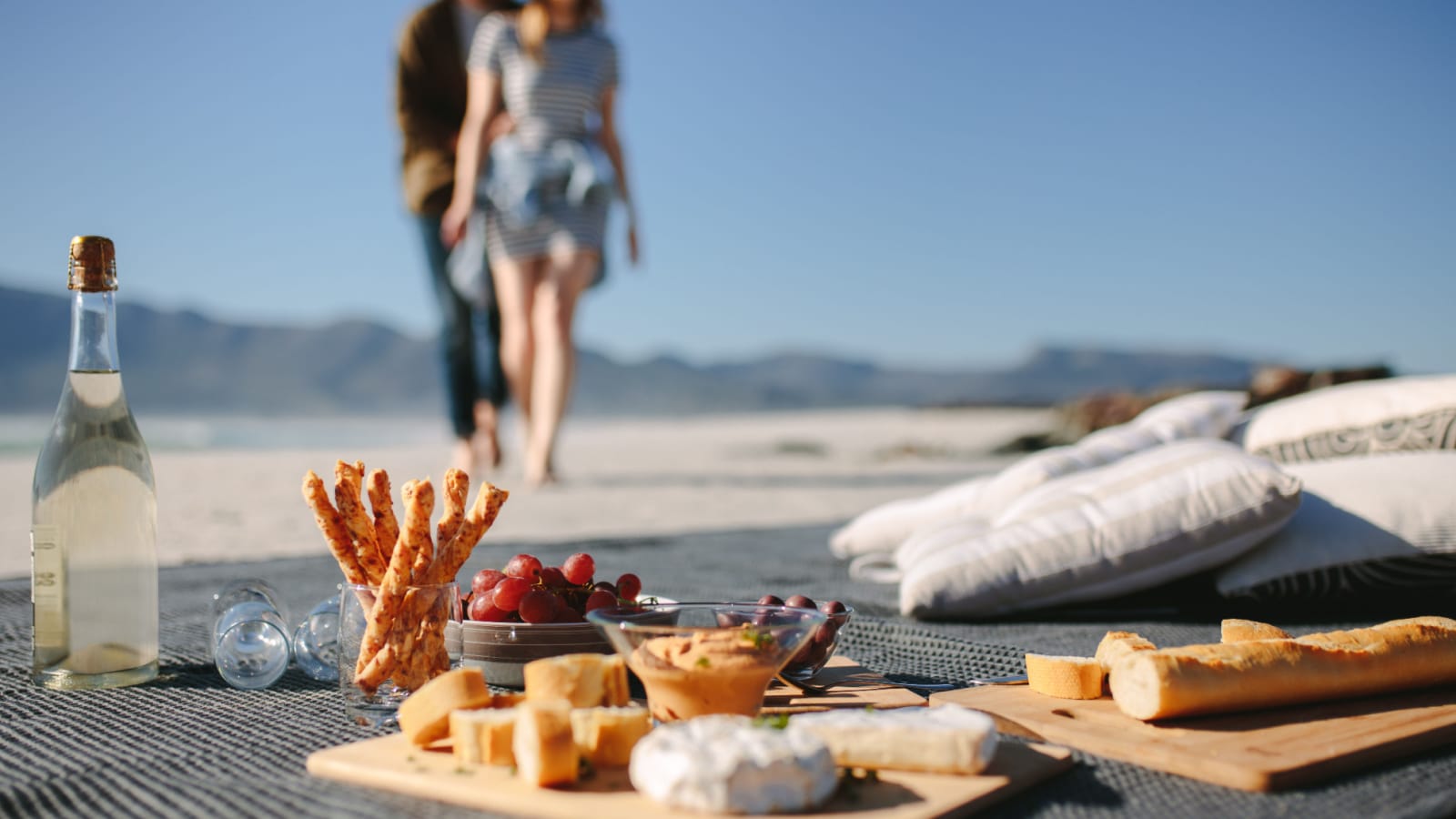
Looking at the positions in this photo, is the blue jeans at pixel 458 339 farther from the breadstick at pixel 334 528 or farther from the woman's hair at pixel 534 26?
the breadstick at pixel 334 528

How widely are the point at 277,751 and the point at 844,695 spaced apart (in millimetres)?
757

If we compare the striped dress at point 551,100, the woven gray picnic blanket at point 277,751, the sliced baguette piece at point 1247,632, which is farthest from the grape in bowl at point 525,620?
the striped dress at point 551,100

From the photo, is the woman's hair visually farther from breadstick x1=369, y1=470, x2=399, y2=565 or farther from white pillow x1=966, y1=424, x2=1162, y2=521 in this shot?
breadstick x1=369, y1=470, x2=399, y2=565

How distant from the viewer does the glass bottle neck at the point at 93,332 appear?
174 centimetres

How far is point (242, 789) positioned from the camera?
1271 mm

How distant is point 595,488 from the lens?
7430 millimetres

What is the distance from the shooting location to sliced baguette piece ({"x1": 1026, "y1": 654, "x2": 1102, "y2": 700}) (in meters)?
1.60

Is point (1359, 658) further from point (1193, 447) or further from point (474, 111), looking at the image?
point (474, 111)

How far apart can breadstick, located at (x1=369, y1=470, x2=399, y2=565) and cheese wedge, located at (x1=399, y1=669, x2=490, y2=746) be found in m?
0.32

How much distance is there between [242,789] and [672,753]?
0.54m

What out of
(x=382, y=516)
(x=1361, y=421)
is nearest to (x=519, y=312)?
(x=1361, y=421)

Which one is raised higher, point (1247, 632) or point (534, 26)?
point (534, 26)

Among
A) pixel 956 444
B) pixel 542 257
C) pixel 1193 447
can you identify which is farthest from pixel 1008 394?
pixel 1193 447

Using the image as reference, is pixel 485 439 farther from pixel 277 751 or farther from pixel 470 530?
pixel 277 751
